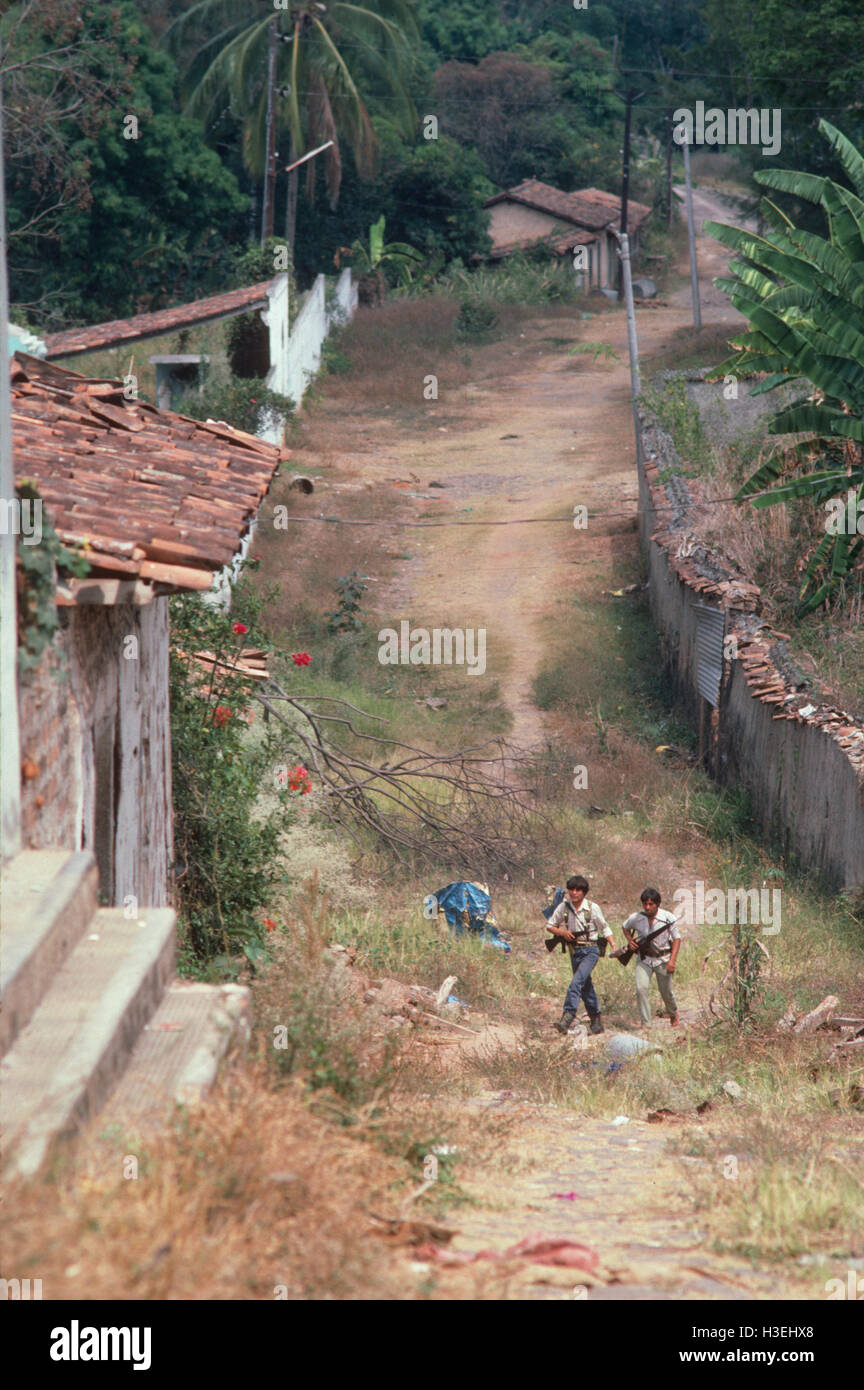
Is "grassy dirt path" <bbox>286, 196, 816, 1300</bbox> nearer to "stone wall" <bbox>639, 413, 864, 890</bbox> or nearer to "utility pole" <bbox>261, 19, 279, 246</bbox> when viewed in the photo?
"stone wall" <bbox>639, 413, 864, 890</bbox>

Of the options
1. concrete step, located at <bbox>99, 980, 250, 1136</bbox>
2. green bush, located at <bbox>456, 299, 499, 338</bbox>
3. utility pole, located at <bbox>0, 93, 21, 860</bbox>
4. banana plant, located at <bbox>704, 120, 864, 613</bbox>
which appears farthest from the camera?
green bush, located at <bbox>456, 299, 499, 338</bbox>

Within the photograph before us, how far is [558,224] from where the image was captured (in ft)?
141

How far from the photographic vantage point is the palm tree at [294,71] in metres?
32.6

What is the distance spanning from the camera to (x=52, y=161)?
29516mm

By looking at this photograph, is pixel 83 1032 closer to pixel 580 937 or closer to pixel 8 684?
pixel 8 684

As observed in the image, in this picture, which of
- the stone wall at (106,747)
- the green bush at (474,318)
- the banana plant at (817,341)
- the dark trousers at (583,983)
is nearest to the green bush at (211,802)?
the stone wall at (106,747)

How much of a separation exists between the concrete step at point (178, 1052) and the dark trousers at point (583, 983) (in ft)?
15.0

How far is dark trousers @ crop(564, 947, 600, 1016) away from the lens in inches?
363

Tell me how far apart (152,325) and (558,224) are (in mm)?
23101

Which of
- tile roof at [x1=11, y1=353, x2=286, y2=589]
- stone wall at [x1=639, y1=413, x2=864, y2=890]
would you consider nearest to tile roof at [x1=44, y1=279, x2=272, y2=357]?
stone wall at [x1=639, y1=413, x2=864, y2=890]

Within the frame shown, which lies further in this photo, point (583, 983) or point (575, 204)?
point (575, 204)

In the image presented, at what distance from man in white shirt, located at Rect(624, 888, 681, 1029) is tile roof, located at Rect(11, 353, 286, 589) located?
13.2 feet

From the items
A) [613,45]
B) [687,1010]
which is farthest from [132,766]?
[613,45]

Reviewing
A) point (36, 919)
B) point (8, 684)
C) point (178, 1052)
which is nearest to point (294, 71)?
point (8, 684)
